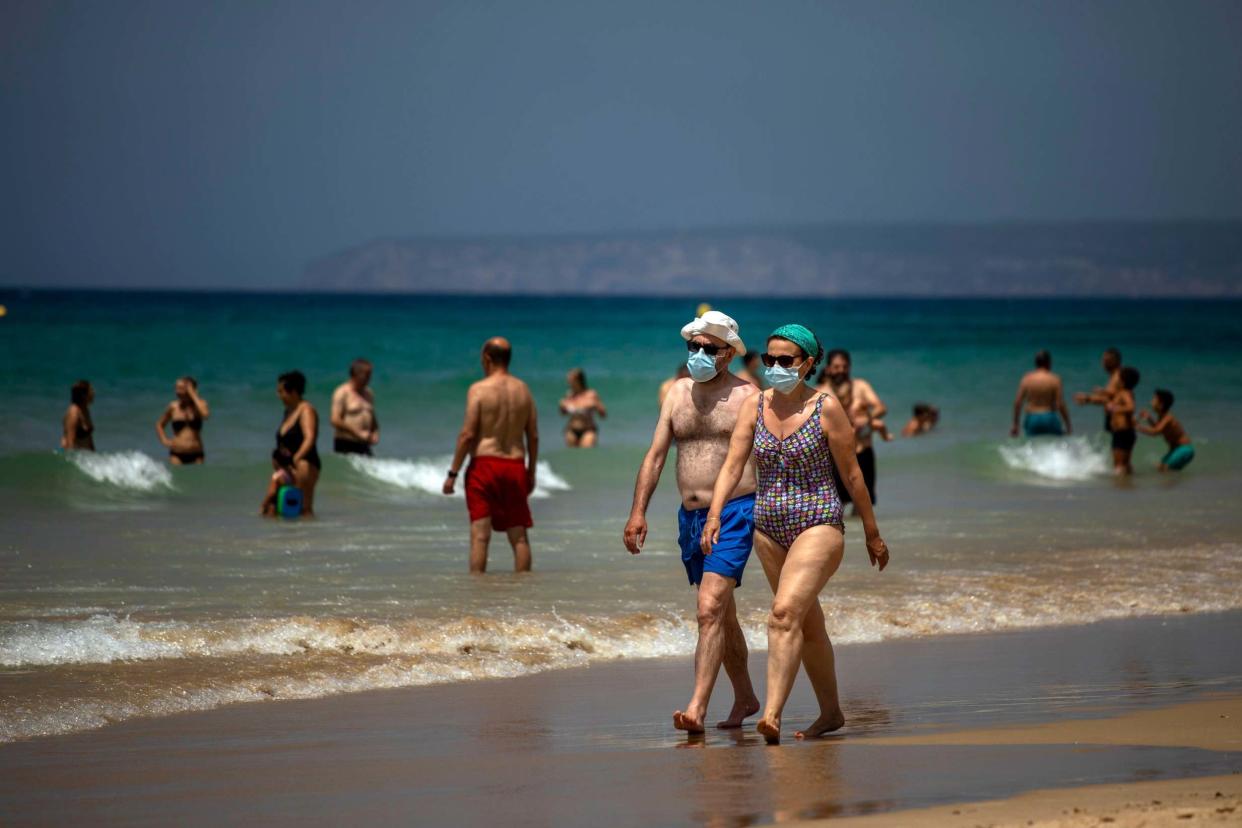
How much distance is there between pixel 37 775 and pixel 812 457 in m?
2.81

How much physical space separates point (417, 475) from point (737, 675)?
43.0ft

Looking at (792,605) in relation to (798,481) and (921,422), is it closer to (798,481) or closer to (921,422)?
(798,481)

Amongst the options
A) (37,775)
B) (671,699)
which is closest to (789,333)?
(671,699)

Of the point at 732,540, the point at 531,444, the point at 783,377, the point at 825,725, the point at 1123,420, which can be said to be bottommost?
the point at 825,725

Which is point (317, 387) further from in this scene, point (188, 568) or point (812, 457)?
point (812, 457)

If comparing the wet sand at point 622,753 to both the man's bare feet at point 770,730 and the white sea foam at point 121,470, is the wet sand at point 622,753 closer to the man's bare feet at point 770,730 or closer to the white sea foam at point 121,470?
the man's bare feet at point 770,730

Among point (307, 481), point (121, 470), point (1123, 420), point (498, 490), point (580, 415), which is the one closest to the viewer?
point (498, 490)

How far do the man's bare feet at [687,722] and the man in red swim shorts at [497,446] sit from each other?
4102 millimetres

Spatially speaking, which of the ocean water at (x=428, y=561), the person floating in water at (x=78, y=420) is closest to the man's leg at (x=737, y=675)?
the ocean water at (x=428, y=561)

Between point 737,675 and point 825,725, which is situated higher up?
point 737,675

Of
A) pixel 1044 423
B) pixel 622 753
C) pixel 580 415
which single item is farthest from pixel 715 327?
pixel 580 415

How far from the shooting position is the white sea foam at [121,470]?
16.8 metres

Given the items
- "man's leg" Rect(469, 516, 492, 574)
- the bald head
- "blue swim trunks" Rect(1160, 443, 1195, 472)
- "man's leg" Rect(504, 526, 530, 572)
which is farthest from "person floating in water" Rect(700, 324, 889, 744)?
"blue swim trunks" Rect(1160, 443, 1195, 472)

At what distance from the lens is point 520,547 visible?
411 inches
